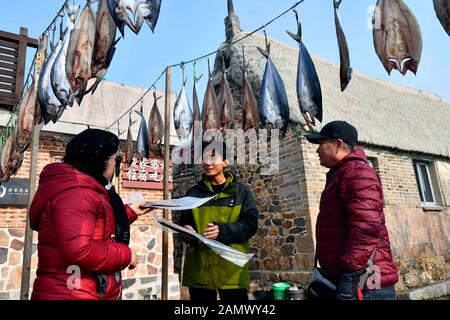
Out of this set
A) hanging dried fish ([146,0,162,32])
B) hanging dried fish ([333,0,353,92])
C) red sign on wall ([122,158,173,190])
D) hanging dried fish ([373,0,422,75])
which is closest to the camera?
hanging dried fish ([373,0,422,75])

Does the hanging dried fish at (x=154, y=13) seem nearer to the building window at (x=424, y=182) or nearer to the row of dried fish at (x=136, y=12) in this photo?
the row of dried fish at (x=136, y=12)

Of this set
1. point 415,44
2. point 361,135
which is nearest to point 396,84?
point 361,135

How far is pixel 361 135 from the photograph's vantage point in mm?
7777

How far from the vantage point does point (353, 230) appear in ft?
5.75

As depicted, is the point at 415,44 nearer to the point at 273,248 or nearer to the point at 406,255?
the point at 273,248

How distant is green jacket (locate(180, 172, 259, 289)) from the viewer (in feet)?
7.64

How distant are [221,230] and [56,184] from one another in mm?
1186

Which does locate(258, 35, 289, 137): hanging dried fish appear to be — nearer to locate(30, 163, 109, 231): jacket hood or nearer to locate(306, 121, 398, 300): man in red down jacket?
locate(306, 121, 398, 300): man in red down jacket

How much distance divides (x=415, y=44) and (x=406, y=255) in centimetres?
662

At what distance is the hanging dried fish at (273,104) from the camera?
349 cm

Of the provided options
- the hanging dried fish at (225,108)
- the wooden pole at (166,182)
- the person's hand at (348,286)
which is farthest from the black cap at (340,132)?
the hanging dried fish at (225,108)

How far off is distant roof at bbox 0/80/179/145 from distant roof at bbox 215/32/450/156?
227 centimetres

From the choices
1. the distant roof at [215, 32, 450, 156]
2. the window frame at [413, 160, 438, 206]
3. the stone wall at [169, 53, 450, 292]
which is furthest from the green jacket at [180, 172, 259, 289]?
the window frame at [413, 160, 438, 206]

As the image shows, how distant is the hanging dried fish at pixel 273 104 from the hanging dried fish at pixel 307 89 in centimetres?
32
